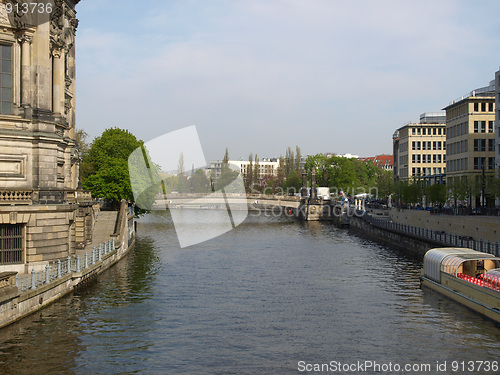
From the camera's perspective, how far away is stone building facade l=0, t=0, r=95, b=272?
29656 millimetres

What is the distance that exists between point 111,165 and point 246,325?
159 ft

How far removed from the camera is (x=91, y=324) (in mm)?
25438

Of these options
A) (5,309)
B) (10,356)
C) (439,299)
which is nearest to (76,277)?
(5,309)

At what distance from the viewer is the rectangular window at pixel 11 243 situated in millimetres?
29109

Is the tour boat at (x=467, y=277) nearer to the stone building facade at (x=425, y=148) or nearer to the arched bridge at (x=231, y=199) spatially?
the arched bridge at (x=231, y=199)

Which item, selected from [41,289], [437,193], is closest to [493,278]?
[41,289]

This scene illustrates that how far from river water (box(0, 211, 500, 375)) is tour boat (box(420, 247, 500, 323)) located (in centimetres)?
64

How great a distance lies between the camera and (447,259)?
32.1 meters

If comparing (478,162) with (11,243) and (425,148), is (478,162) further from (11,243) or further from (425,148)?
(11,243)

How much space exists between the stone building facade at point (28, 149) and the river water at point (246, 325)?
378 centimetres

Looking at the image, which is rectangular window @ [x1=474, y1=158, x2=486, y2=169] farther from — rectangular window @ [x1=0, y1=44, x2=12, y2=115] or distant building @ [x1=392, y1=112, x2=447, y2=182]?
rectangular window @ [x1=0, y1=44, x2=12, y2=115]

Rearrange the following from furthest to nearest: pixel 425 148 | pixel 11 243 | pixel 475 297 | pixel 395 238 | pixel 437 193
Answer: pixel 425 148 < pixel 437 193 < pixel 395 238 < pixel 11 243 < pixel 475 297

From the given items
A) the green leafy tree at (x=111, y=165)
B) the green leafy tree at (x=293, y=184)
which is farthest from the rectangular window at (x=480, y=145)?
the green leafy tree at (x=293, y=184)

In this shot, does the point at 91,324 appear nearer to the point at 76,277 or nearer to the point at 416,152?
the point at 76,277
